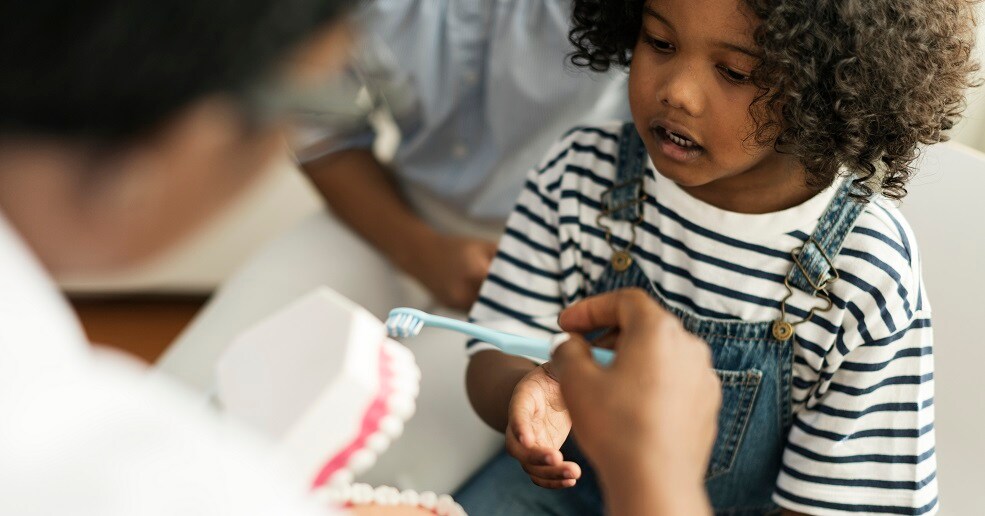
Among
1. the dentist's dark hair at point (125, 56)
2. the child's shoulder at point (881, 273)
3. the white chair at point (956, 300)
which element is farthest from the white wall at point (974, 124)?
the dentist's dark hair at point (125, 56)

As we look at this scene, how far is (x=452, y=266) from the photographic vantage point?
951 millimetres

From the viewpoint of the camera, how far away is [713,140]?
643mm

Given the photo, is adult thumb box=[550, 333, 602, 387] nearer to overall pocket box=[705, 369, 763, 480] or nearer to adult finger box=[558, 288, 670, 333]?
adult finger box=[558, 288, 670, 333]

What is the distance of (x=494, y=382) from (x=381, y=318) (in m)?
0.23

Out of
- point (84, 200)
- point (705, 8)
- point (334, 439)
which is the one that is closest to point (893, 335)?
point (705, 8)

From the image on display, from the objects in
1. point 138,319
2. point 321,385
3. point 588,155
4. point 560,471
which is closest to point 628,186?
point 588,155

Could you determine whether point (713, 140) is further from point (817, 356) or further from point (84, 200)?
point (84, 200)

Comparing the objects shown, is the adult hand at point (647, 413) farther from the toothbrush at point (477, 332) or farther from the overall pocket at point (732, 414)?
the overall pocket at point (732, 414)

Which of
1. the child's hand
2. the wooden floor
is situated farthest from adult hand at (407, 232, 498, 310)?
the wooden floor

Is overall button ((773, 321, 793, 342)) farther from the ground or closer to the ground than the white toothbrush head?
farther from the ground

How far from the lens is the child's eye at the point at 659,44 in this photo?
0.65 meters

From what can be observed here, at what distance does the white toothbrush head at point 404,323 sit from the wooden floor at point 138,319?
1031 millimetres

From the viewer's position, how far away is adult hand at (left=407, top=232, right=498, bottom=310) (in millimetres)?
944

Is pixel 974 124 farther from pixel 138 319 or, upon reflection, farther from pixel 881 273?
pixel 138 319
